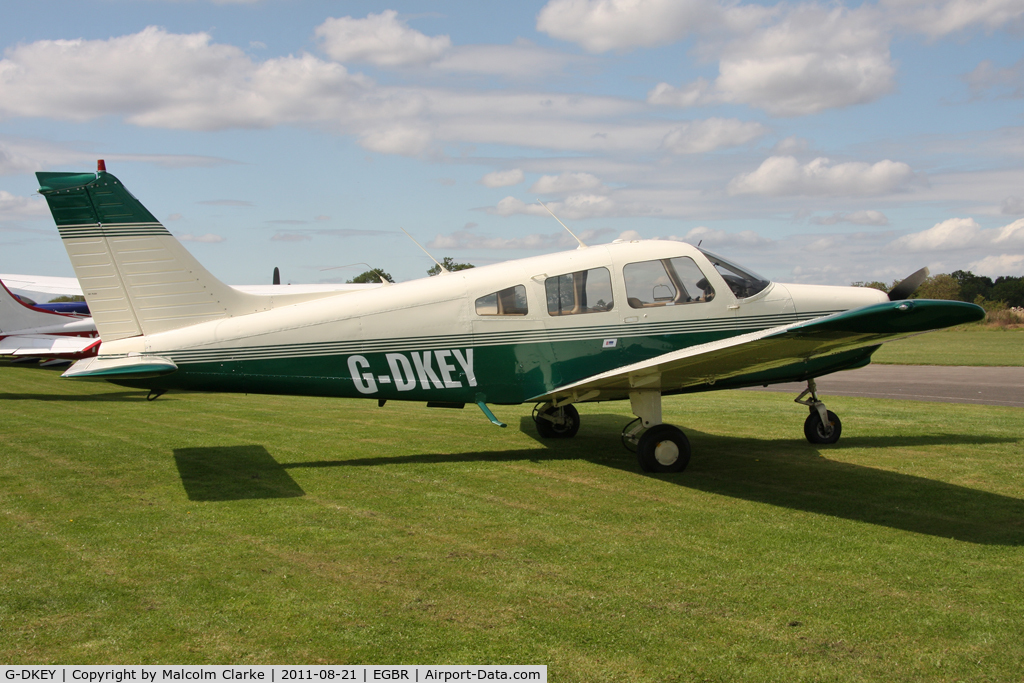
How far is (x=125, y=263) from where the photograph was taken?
779cm

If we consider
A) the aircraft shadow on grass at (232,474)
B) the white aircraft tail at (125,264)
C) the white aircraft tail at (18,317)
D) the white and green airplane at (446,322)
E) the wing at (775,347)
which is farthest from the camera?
the white aircraft tail at (18,317)

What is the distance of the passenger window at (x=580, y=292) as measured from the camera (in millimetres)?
8430

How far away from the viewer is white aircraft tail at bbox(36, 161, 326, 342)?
7562 mm

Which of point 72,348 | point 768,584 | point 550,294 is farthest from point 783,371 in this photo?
point 72,348

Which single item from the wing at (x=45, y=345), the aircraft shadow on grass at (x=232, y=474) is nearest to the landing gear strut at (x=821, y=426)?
the aircraft shadow on grass at (x=232, y=474)

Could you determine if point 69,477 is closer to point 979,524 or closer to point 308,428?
point 308,428

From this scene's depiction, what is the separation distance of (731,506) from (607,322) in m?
2.57

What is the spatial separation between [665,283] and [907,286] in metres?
3.94

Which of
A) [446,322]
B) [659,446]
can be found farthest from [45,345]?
[659,446]

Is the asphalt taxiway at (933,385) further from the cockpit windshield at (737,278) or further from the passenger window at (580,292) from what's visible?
the passenger window at (580,292)

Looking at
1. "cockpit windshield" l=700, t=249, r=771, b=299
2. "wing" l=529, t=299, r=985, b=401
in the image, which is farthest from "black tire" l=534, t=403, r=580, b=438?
"cockpit windshield" l=700, t=249, r=771, b=299

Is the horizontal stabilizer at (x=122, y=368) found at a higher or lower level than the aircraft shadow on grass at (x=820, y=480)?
higher

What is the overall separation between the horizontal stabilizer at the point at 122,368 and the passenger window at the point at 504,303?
11.1 ft

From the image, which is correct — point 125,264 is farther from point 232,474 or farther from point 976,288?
point 976,288
